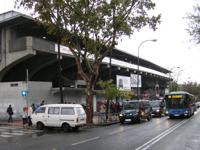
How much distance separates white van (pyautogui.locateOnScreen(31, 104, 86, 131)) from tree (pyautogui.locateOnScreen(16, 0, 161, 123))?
5.27 meters

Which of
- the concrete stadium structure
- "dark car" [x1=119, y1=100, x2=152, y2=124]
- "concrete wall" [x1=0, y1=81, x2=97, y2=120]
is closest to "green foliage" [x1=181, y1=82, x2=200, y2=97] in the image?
the concrete stadium structure

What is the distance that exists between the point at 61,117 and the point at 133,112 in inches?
383

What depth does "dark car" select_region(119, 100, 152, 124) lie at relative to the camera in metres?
34.4

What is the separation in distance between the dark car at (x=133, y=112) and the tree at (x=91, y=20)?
12.8 ft

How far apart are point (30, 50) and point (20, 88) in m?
3.84

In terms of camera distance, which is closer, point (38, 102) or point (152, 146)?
point (152, 146)

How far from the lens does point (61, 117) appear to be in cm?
2672

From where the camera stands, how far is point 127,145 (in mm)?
16766

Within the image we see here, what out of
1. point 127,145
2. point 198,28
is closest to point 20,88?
point 198,28

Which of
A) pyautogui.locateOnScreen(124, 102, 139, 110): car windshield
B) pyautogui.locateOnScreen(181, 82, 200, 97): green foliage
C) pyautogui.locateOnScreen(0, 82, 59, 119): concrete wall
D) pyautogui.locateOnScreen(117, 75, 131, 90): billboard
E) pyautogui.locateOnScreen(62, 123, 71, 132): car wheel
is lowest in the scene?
pyautogui.locateOnScreen(62, 123, 71, 132): car wheel

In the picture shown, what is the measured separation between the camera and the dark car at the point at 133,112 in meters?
34.4

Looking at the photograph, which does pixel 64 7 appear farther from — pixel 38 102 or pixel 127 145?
pixel 127 145

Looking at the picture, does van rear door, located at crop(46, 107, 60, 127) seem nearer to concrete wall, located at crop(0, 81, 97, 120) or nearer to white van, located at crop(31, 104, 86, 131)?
white van, located at crop(31, 104, 86, 131)

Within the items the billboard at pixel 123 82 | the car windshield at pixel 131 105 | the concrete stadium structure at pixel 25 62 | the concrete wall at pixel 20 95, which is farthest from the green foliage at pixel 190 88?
the car windshield at pixel 131 105
